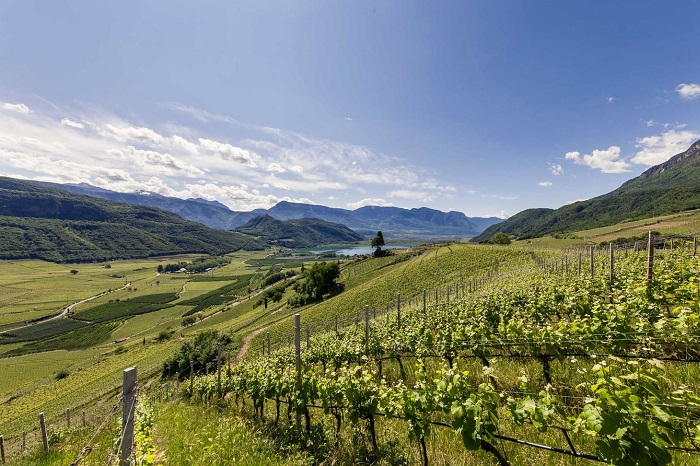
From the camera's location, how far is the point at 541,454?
15.3ft

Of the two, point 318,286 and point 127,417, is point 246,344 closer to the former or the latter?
point 318,286

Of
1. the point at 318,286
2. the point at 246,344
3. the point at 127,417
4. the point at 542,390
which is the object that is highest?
the point at 127,417

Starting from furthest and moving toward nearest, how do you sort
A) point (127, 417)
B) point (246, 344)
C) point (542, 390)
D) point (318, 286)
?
point (318, 286) → point (246, 344) → point (542, 390) → point (127, 417)

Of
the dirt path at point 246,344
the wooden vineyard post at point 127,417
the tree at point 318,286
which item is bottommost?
the dirt path at point 246,344

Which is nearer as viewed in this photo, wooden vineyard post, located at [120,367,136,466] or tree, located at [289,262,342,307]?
wooden vineyard post, located at [120,367,136,466]

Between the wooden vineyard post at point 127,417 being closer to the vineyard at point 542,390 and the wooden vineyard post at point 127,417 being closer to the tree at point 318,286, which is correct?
the vineyard at point 542,390

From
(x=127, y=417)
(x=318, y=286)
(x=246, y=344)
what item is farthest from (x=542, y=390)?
(x=318, y=286)

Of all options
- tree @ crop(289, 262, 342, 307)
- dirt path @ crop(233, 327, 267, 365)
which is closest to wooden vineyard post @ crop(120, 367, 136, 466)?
dirt path @ crop(233, 327, 267, 365)

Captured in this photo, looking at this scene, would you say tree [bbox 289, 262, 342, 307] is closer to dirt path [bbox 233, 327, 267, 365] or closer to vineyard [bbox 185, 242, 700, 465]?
dirt path [bbox 233, 327, 267, 365]

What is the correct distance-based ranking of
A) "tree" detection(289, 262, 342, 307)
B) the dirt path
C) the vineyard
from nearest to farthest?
the vineyard
the dirt path
"tree" detection(289, 262, 342, 307)

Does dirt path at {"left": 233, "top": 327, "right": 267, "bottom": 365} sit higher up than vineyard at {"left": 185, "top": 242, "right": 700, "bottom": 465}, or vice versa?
vineyard at {"left": 185, "top": 242, "right": 700, "bottom": 465}

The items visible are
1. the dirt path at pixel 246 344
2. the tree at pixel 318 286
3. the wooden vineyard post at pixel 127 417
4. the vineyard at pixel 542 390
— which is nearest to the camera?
the vineyard at pixel 542 390

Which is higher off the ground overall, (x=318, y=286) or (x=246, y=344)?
(x=318, y=286)

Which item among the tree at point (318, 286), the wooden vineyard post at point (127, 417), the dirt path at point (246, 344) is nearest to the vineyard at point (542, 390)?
the wooden vineyard post at point (127, 417)
